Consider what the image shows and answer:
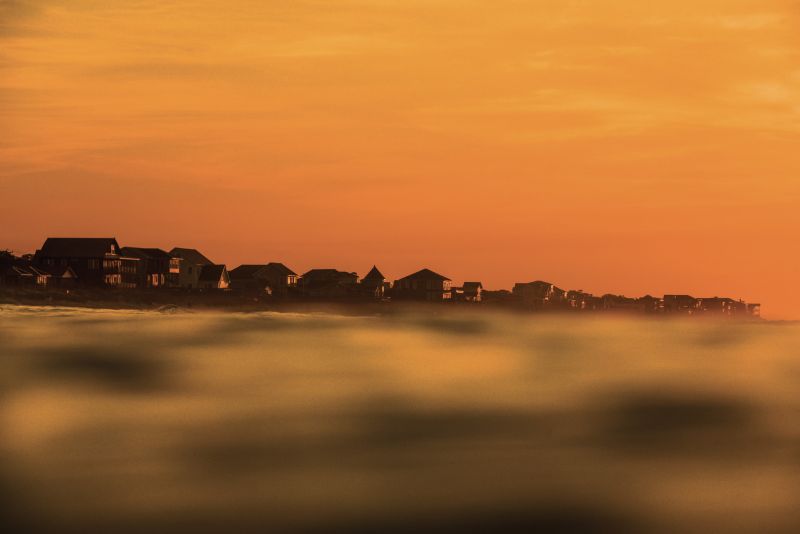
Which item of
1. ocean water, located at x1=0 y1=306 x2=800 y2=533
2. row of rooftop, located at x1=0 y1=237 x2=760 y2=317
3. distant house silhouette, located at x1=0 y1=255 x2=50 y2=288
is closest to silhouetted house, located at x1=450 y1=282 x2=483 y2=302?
row of rooftop, located at x1=0 y1=237 x2=760 y2=317

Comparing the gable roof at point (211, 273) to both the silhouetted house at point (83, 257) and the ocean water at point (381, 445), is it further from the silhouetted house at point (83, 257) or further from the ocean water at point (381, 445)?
the ocean water at point (381, 445)

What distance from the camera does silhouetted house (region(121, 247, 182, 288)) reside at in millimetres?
145875

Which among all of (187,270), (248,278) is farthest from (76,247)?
(248,278)

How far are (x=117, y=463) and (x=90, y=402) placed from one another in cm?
1157

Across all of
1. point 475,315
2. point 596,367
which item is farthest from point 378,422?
point 475,315

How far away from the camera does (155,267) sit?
150125mm

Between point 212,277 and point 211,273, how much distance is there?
854 mm

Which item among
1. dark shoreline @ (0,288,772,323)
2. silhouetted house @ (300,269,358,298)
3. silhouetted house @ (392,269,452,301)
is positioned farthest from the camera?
silhouetted house @ (392,269,452,301)

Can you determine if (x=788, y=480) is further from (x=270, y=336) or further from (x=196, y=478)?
(x=270, y=336)

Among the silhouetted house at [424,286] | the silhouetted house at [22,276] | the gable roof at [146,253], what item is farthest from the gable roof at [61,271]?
the silhouetted house at [424,286]

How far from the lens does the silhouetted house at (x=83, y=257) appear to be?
133500 mm

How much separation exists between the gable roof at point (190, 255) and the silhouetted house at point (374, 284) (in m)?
28.2

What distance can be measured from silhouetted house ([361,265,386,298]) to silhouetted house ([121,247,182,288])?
33.6 metres

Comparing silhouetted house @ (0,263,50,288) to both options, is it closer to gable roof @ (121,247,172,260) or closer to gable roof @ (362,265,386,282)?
gable roof @ (121,247,172,260)
